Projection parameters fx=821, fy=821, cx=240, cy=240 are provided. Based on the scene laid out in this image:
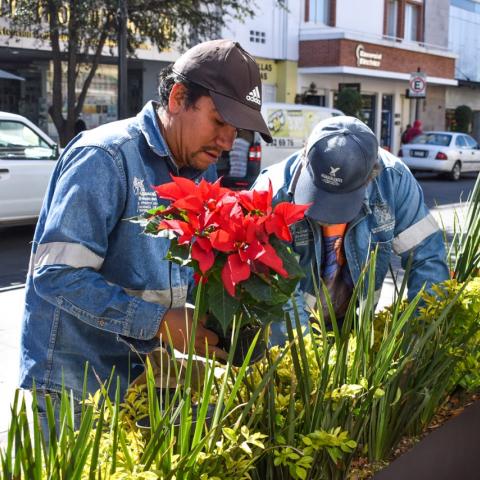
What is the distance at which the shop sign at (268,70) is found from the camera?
25.1 meters

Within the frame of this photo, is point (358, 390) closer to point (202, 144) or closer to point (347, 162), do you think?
point (202, 144)

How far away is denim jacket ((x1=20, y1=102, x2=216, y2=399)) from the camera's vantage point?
190 cm

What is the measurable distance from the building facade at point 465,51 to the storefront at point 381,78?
1768 millimetres

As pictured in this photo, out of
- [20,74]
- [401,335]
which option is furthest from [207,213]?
[20,74]

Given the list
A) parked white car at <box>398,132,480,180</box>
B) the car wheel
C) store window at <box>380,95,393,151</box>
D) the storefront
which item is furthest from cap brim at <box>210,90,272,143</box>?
store window at <box>380,95,393,151</box>

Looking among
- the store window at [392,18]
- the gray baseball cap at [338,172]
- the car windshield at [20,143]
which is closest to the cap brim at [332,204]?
the gray baseball cap at [338,172]

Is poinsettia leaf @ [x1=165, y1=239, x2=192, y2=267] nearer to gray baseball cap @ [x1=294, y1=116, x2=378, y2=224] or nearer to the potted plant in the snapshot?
the potted plant

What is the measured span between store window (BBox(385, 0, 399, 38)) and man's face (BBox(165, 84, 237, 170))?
30276 millimetres

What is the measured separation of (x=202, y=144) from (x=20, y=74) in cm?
2105

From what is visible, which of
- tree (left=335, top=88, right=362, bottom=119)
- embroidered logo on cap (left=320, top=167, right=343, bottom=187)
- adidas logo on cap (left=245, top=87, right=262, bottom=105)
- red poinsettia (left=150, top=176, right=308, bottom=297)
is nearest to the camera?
red poinsettia (left=150, top=176, right=308, bottom=297)

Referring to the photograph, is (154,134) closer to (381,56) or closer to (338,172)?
(338,172)

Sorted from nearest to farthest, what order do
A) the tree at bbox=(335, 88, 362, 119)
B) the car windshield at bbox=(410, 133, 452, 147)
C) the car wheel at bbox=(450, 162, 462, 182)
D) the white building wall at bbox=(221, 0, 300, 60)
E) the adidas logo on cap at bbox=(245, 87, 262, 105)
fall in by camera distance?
the adidas logo on cap at bbox=(245, 87, 262, 105), the car wheel at bbox=(450, 162, 462, 182), the car windshield at bbox=(410, 133, 452, 147), the white building wall at bbox=(221, 0, 300, 60), the tree at bbox=(335, 88, 362, 119)

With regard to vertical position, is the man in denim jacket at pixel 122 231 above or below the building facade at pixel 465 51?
below

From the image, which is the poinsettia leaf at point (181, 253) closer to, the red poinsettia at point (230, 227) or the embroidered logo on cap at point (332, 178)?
the red poinsettia at point (230, 227)
